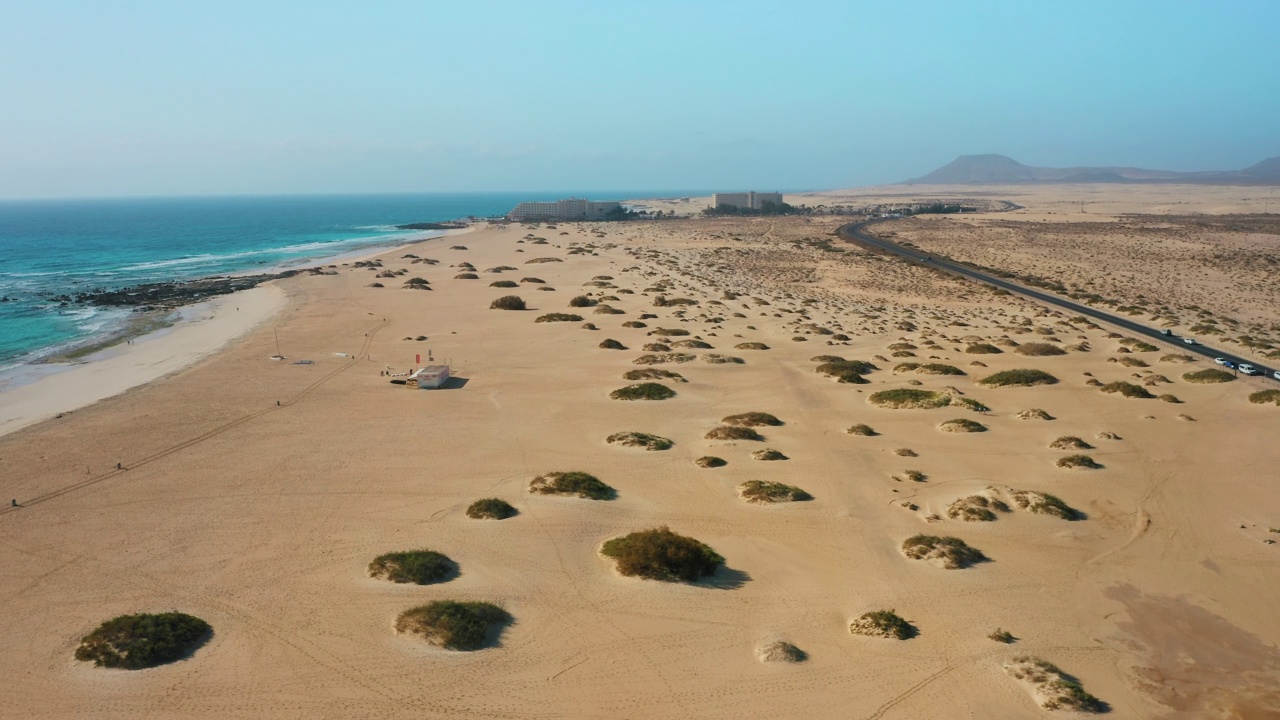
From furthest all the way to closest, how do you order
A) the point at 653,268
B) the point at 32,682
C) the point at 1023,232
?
the point at 1023,232
the point at 653,268
the point at 32,682

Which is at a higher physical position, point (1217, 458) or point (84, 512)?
point (84, 512)

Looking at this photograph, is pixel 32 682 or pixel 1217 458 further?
pixel 1217 458

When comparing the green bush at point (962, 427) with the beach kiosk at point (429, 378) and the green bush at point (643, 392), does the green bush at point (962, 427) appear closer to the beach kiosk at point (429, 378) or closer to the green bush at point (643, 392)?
the green bush at point (643, 392)

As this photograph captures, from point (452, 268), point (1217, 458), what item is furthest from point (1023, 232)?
point (1217, 458)

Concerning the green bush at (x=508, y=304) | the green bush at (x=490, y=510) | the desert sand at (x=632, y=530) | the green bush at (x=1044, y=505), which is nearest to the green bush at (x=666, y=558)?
the desert sand at (x=632, y=530)

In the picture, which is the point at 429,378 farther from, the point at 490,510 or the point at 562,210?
the point at 562,210

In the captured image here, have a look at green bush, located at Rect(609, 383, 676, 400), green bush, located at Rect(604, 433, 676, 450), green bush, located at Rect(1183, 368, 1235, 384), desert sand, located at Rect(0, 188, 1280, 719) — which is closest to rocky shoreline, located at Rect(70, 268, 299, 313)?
desert sand, located at Rect(0, 188, 1280, 719)

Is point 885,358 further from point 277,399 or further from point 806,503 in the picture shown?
point 277,399
